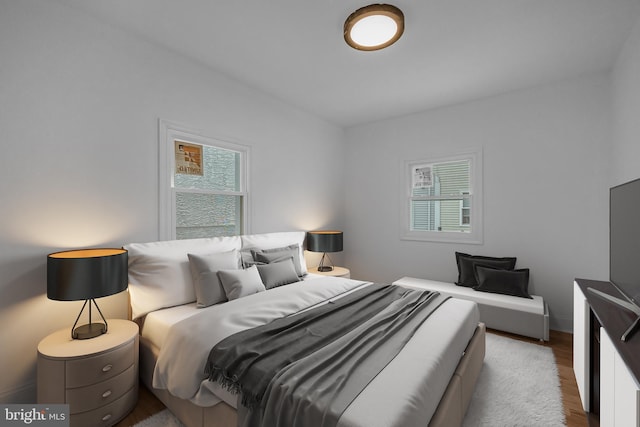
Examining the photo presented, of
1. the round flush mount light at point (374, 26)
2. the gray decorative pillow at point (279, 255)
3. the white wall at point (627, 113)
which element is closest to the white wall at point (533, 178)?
the white wall at point (627, 113)

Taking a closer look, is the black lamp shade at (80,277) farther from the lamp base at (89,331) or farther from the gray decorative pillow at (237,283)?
the gray decorative pillow at (237,283)

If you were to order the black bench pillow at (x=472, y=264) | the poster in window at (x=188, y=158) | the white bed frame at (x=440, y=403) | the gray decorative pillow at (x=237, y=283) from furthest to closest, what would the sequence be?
the black bench pillow at (x=472, y=264) < the poster in window at (x=188, y=158) < the gray decorative pillow at (x=237, y=283) < the white bed frame at (x=440, y=403)

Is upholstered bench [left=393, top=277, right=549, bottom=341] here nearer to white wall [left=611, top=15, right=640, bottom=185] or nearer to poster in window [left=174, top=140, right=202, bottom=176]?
white wall [left=611, top=15, right=640, bottom=185]

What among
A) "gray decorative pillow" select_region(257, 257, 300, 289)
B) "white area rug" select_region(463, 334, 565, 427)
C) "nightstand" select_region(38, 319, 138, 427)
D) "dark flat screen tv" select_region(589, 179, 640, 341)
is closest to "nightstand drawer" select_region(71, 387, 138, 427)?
"nightstand" select_region(38, 319, 138, 427)

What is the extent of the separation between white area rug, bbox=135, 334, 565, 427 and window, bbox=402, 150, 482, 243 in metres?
1.48

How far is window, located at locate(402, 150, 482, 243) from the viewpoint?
375 cm

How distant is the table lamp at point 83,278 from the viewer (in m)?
1.73

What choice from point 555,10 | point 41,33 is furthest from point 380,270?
point 41,33

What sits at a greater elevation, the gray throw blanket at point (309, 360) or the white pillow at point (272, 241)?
the white pillow at point (272, 241)

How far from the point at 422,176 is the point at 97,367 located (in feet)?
13.3

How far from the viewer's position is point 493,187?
360cm

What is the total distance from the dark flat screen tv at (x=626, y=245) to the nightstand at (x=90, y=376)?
2.71m

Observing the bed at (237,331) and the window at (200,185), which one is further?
the window at (200,185)

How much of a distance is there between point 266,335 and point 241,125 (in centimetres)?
240
